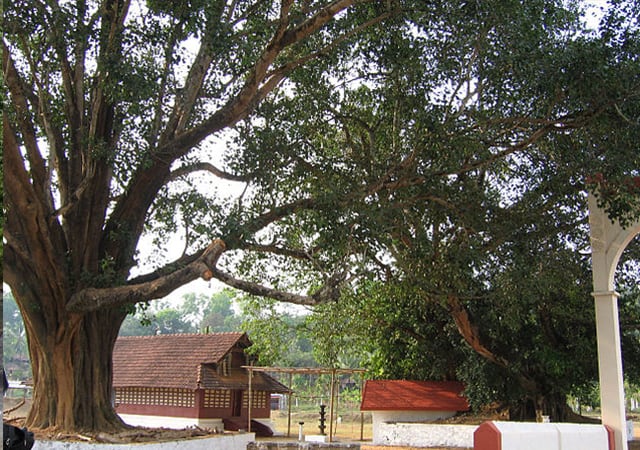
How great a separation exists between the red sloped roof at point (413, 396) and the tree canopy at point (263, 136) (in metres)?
7.22

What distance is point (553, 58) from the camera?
36.1 ft

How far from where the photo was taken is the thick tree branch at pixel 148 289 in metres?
9.61

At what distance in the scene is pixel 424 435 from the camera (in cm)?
1711

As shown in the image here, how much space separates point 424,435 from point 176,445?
8.20 metres

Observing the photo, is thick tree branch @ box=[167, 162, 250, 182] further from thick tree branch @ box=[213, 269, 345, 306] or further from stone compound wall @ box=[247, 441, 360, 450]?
stone compound wall @ box=[247, 441, 360, 450]

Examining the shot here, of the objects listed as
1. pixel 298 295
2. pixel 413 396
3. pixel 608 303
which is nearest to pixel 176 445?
pixel 298 295

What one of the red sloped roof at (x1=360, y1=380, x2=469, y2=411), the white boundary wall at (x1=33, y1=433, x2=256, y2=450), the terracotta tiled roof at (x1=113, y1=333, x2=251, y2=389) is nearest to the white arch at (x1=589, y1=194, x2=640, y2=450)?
the white boundary wall at (x1=33, y1=433, x2=256, y2=450)

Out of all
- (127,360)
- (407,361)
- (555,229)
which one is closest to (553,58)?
(555,229)

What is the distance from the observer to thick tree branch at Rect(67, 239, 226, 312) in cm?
961

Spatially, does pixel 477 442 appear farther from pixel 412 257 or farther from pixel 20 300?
pixel 412 257

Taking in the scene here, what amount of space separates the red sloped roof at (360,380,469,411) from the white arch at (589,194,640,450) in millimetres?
8186

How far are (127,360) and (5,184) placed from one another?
16546mm

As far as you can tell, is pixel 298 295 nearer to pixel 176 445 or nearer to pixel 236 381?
pixel 176 445

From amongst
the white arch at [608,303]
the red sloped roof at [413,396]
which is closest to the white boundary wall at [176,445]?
the white arch at [608,303]
